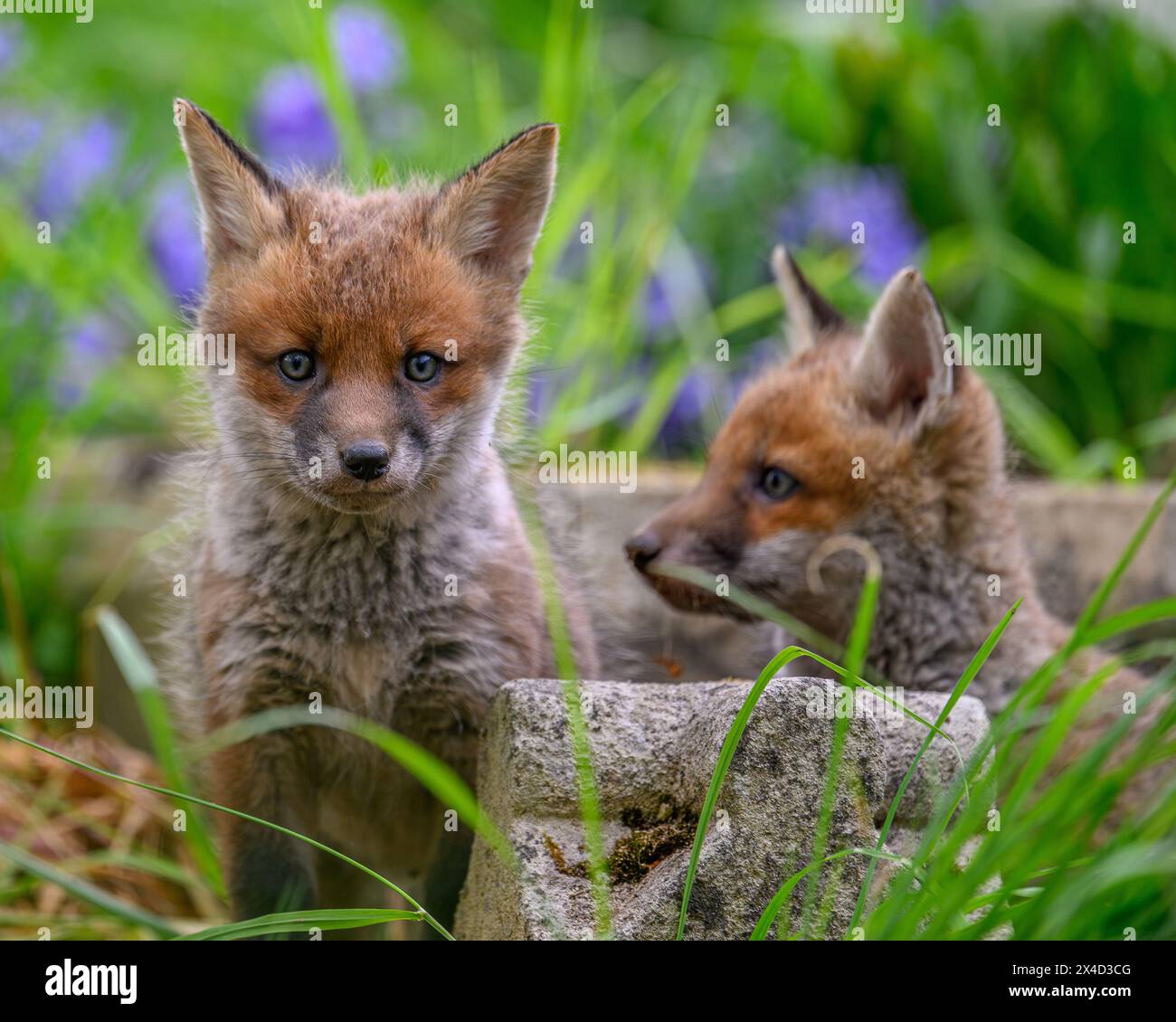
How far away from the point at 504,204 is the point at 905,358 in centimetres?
142

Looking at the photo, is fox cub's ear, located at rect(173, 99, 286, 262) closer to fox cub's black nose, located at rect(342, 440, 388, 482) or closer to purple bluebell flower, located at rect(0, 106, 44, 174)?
fox cub's black nose, located at rect(342, 440, 388, 482)

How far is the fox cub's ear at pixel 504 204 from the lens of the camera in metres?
3.67

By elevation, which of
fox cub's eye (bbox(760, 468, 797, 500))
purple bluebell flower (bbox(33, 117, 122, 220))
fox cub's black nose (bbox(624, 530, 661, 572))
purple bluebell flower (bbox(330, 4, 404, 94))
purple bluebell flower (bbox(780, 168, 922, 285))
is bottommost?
fox cub's black nose (bbox(624, 530, 661, 572))

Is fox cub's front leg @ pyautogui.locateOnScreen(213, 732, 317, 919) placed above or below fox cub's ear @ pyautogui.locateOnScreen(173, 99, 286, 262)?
below

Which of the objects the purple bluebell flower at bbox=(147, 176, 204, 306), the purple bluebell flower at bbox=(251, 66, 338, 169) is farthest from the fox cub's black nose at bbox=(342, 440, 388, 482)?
the purple bluebell flower at bbox=(147, 176, 204, 306)

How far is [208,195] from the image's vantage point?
145 inches

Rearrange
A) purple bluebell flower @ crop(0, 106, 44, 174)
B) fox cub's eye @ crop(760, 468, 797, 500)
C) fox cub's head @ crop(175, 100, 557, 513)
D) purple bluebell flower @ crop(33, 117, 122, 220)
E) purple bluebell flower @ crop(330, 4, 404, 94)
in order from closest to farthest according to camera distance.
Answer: fox cub's head @ crop(175, 100, 557, 513), fox cub's eye @ crop(760, 468, 797, 500), purple bluebell flower @ crop(0, 106, 44, 174), purple bluebell flower @ crop(33, 117, 122, 220), purple bluebell flower @ crop(330, 4, 404, 94)

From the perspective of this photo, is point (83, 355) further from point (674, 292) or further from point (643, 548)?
point (643, 548)

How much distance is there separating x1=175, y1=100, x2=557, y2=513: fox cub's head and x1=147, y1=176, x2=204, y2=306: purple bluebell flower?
3.73 meters

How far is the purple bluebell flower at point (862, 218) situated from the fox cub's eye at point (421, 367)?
3732mm

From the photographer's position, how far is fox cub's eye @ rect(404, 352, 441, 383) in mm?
3385
